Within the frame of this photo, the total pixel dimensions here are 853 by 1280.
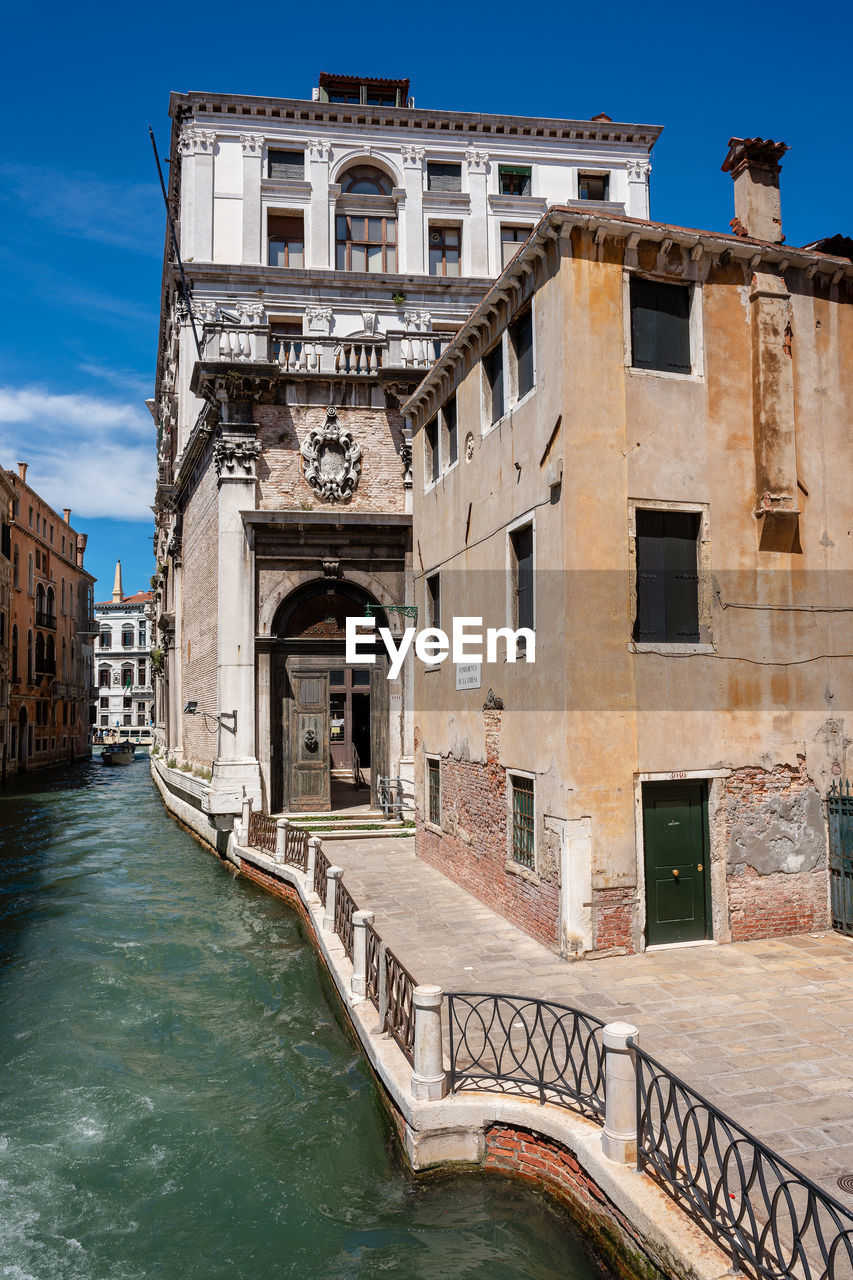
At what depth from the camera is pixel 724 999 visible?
25.3 feet

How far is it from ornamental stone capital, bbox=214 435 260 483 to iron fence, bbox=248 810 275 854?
7.61 metres

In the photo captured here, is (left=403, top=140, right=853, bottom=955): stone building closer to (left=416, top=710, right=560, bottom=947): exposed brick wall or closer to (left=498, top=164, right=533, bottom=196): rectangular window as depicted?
(left=416, top=710, right=560, bottom=947): exposed brick wall

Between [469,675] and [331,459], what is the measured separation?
30.3ft

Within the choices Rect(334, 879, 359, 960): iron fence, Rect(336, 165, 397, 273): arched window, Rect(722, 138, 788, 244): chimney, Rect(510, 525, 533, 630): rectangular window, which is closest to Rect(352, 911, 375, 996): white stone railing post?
Rect(334, 879, 359, 960): iron fence

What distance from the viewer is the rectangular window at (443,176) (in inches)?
1121

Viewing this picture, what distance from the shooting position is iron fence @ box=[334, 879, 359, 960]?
32.7ft

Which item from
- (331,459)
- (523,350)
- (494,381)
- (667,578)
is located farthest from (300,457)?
(667,578)

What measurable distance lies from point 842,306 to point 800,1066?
894cm

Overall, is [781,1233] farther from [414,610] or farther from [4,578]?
[4,578]

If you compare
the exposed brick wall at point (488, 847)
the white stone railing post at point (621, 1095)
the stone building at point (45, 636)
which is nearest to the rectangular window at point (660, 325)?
the exposed brick wall at point (488, 847)

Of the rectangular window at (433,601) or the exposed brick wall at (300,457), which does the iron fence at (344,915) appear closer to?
the rectangular window at (433,601)

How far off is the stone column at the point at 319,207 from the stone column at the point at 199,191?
304 centimetres

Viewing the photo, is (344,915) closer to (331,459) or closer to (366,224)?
(331,459)

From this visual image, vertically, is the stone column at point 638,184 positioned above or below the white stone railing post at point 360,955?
above
